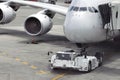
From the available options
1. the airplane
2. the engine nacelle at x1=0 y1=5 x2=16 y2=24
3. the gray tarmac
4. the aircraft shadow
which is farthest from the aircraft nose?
the engine nacelle at x1=0 y1=5 x2=16 y2=24

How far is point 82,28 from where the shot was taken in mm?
21609

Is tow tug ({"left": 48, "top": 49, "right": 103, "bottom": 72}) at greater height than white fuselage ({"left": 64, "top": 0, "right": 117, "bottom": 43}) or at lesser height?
lesser

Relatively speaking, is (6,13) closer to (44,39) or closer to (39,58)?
(44,39)

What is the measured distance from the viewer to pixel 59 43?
3161cm

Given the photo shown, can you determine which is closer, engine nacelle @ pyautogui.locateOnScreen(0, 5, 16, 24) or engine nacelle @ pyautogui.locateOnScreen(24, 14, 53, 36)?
engine nacelle @ pyautogui.locateOnScreen(24, 14, 53, 36)

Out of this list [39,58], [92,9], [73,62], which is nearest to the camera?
[73,62]

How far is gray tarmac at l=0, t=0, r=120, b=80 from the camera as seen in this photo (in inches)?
796

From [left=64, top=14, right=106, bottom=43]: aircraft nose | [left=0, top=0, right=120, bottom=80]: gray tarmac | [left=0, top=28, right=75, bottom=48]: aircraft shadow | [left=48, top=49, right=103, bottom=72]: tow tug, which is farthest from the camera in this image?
[left=0, top=28, right=75, bottom=48]: aircraft shadow

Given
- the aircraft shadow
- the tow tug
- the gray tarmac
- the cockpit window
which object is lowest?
the aircraft shadow

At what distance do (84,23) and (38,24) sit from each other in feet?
33.3

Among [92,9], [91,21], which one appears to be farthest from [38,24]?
[91,21]

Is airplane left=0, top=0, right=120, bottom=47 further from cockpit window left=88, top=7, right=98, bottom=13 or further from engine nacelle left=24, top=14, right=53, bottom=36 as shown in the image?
engine nacelle left=24, top=14, right=53, bottom=36

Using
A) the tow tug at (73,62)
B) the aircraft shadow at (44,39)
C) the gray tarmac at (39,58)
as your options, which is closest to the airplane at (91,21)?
the tow tug at (73,62)

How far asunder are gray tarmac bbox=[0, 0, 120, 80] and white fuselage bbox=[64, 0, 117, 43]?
6.30 ft
